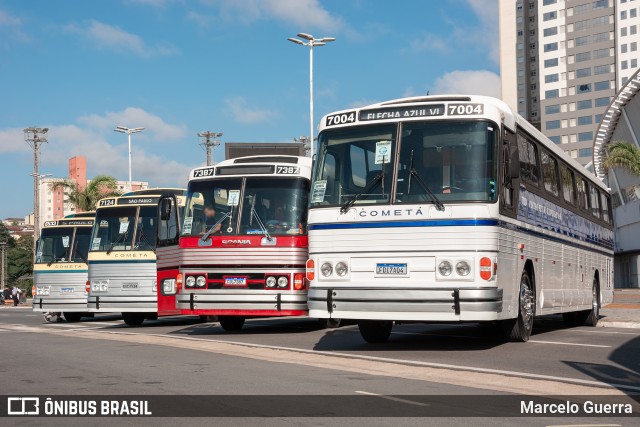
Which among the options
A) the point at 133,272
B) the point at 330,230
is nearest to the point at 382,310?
the point at 330,230

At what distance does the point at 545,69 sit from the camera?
458 feet

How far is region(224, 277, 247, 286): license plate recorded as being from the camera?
56.2 feet

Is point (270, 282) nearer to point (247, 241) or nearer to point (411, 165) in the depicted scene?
point (247, 241)

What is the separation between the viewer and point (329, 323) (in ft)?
64.8

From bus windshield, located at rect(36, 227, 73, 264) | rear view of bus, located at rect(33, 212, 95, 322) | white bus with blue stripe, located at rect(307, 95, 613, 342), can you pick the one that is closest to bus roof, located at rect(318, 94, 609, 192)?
white bus with blue stripe, located at rect(307, 95, 613, 342)

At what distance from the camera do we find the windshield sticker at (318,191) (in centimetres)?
1323

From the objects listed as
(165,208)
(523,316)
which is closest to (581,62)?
(165,208)

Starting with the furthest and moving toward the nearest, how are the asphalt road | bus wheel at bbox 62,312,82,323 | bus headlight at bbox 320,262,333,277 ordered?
bus wheel at bbox 62,312,82,323, bus headlight at bbox 320,262,333,277, the asphalt road

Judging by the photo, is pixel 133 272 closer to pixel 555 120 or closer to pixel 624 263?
pixel 624 263

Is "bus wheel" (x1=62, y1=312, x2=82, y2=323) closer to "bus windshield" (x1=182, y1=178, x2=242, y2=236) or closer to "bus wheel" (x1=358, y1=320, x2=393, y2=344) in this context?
"bus windshield" (x1=182, y1=178, x2=242, y2=236)

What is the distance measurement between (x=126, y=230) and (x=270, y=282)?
23.2 ft

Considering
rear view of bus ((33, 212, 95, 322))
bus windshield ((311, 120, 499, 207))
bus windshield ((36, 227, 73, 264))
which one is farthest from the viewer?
bus windshield ((36, 227, 73, 264))

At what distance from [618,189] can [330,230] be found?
69.6 m

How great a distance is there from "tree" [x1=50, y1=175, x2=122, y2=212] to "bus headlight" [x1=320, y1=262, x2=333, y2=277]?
157 feet
